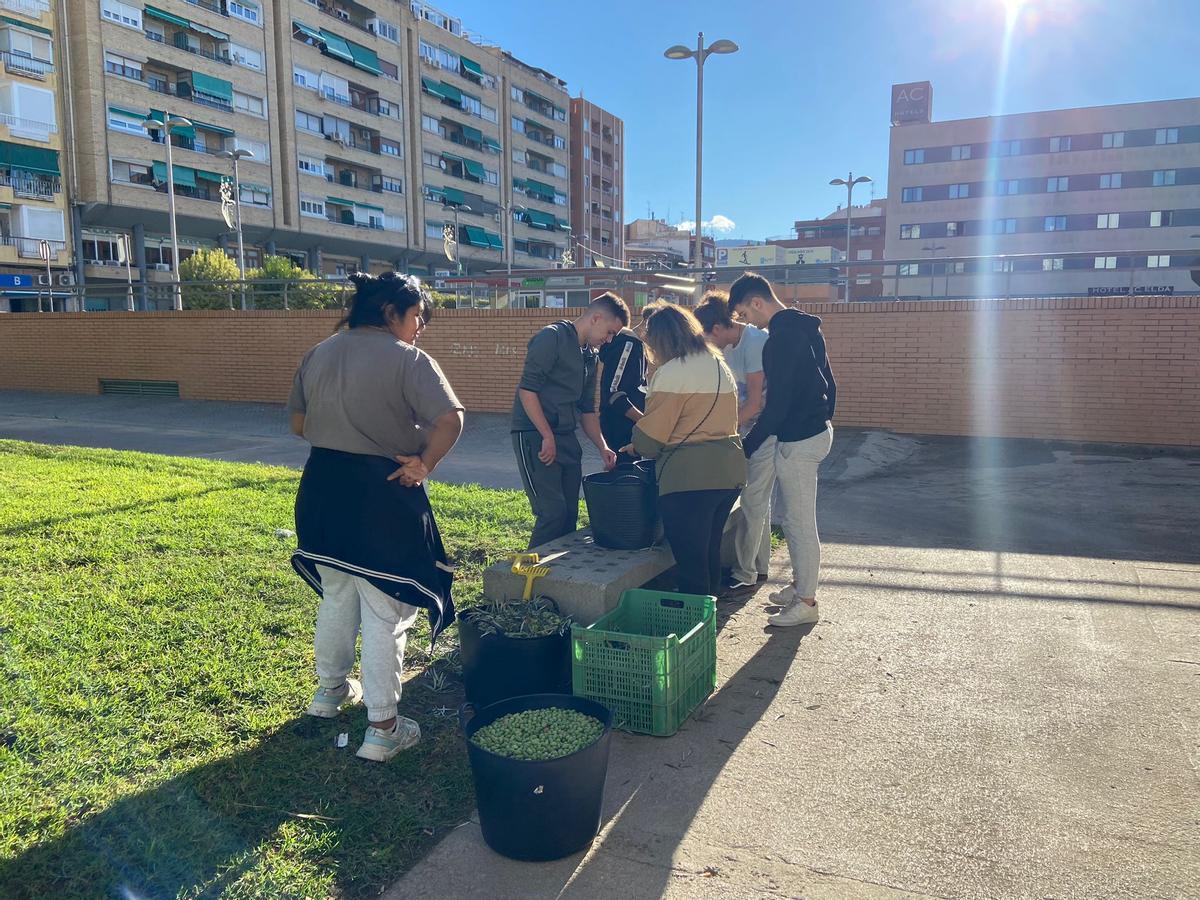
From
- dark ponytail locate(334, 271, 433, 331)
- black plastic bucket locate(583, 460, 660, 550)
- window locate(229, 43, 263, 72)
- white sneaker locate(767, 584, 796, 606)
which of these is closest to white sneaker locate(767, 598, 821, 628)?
white sneaker locate(767, 584, 796, 606)

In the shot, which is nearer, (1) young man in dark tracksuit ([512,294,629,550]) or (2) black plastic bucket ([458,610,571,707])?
(2) black plastic bucket ([458,610,571,707])

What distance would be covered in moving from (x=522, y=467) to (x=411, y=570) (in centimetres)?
189

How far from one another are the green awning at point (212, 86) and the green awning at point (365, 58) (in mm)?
10983

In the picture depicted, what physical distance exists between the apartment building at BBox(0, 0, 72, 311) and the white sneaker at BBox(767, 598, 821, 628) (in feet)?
142

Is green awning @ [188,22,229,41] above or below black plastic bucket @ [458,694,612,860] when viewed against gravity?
above

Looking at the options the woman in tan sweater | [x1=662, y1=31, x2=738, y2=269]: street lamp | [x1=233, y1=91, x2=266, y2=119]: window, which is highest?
[x1=233, y1=91, x2=266, y2=119]: window

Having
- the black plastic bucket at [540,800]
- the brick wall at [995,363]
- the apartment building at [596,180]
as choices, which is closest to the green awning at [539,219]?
the apartment building at [596,180]

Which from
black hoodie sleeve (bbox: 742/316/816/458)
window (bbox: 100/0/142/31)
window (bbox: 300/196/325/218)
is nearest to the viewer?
black hoodie sleeve (bbox: 742/316/816/458)

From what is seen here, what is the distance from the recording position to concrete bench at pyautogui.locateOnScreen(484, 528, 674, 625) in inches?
170

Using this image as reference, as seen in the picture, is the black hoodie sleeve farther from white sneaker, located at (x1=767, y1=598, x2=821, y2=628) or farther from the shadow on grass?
the shadow on grass

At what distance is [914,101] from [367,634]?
83198 millimetres

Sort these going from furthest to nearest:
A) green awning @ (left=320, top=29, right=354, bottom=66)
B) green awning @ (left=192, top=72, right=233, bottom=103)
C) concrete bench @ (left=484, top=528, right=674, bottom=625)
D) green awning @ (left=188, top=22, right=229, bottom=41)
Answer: green awning @ (left=320, top=29, right=354, bottom=66), green awning @ (left=192, top=72, right=233, bottom=103), green awning @ (left=188, top=22, right=229, bottom=41), concrete bench @ (left=484, top=528, right=674, bottom=625)

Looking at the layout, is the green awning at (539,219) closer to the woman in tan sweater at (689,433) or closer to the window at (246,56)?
the window at (246,56)

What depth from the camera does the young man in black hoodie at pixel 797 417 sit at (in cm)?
480
